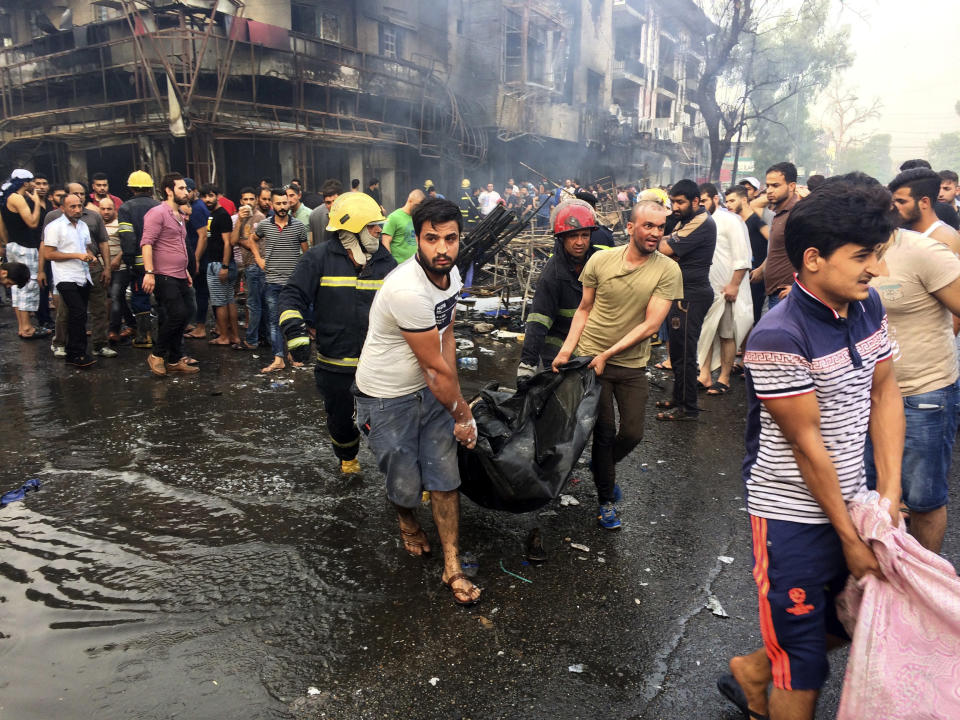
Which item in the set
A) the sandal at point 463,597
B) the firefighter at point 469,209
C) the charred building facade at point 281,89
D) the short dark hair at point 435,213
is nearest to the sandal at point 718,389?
the sandal at point 463,597

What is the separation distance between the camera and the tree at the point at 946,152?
247 feet

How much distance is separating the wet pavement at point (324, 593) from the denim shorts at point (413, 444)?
1.58 feet

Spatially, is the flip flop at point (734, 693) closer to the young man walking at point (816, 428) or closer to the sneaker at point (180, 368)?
the young man walking at point (816, 428)

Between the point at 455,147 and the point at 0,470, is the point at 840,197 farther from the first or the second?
the point at 455,147

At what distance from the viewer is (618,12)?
34.5m

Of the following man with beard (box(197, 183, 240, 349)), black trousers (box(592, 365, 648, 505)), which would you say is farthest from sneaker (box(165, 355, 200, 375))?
black trousers (box(592, 365, 648, 505))

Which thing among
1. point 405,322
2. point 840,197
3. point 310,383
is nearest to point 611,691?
point 405,322

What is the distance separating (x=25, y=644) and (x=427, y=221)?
2462 millimetres

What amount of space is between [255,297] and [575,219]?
17.0 feet

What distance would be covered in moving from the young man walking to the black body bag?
1369mm

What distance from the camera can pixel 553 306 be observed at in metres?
4.10

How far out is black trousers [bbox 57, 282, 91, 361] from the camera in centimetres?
693

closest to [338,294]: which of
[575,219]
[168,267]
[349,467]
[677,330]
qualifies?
[349,467]

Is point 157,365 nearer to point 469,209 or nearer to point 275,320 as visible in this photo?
point 275,320
